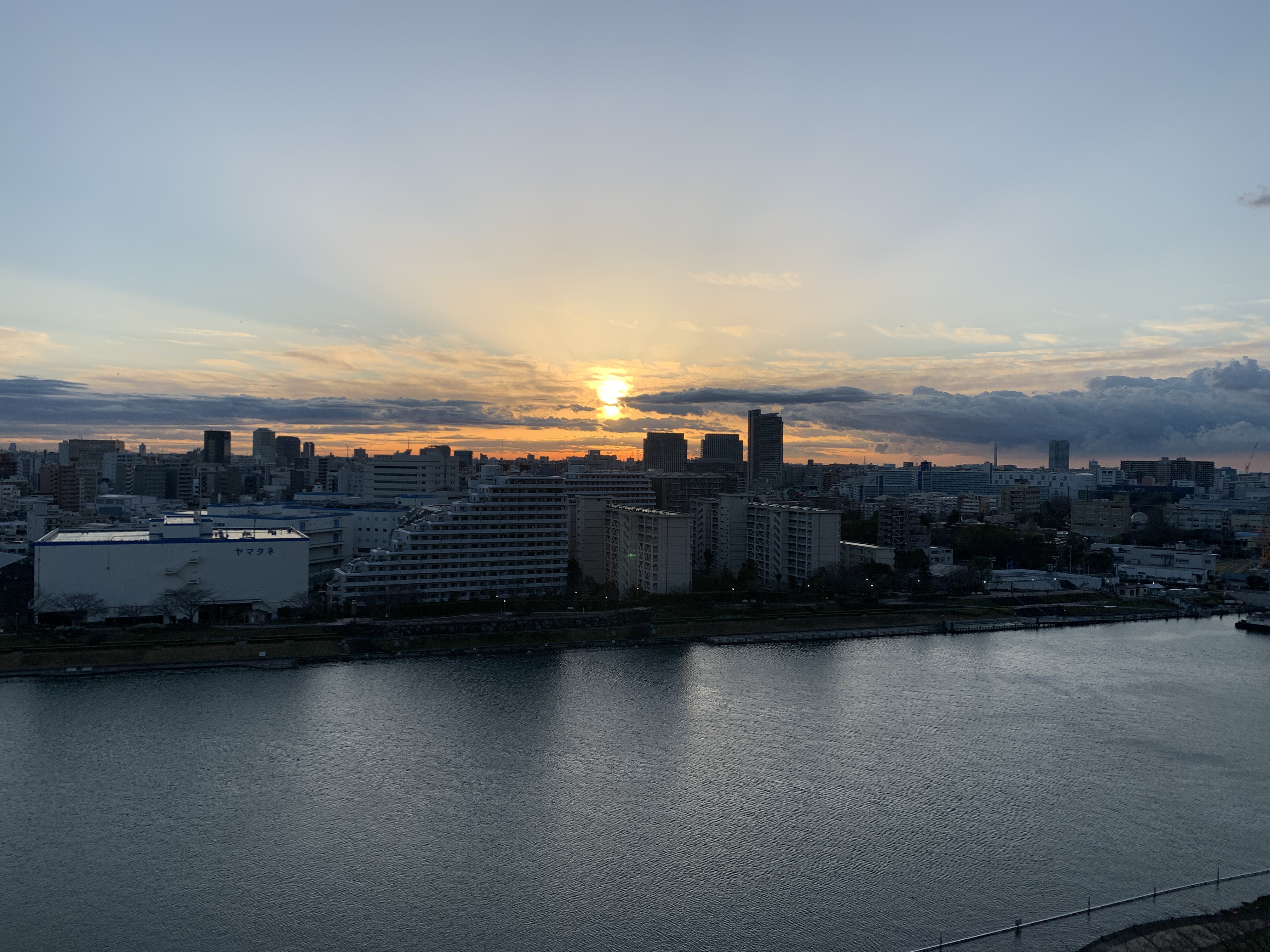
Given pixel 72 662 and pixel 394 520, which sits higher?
pixel 394 520

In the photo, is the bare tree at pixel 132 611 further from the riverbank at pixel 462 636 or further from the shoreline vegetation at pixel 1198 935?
the shoreline vegetation at pixel 1198 935

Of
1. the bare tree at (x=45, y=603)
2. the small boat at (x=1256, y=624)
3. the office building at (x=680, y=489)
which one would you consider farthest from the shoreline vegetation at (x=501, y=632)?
the office building at (x=680, y=489)

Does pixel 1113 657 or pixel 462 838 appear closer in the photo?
pixel 462 838

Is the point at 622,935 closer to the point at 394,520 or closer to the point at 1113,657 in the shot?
the point at 1113,657

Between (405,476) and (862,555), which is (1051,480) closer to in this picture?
(862,555)

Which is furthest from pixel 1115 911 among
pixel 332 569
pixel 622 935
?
pixel 332 569

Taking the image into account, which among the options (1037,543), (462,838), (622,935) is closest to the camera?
(622,935)

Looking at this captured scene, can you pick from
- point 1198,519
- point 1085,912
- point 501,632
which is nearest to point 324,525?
point 501,632

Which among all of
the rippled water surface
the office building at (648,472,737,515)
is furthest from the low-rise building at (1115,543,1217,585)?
the office building at (648,472,737,515)

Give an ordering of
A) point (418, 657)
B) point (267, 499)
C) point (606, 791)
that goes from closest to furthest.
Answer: point (606, 791) < point (418, 657) < point (267, 499)
